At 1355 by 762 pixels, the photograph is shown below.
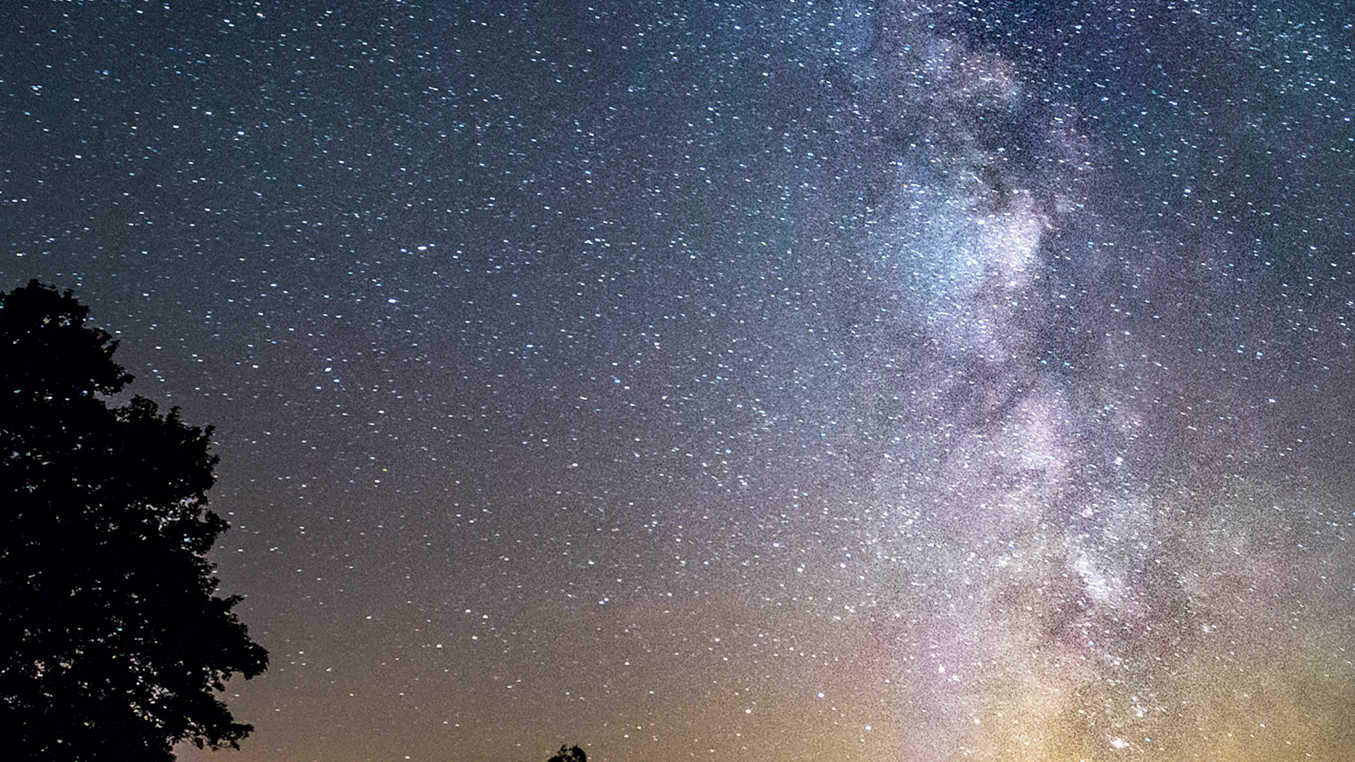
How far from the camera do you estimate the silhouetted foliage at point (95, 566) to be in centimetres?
838

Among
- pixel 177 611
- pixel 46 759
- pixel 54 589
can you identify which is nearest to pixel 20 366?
pixel 54 589

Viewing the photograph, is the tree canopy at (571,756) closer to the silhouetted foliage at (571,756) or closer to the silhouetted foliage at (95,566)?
the silhouetted foliage at (571,756)

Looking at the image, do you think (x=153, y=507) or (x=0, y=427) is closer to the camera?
(x=0, y=427)

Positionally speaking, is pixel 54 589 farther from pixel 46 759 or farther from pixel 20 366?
Result: pixel 20 366

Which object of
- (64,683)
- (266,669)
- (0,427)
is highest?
(0,427)

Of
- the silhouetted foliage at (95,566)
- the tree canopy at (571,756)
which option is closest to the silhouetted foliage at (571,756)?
the tree canopy at (571,756)

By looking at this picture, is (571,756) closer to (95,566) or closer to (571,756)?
(571,756)

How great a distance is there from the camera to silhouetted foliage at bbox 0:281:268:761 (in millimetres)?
8383

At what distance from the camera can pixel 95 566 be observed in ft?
28.9

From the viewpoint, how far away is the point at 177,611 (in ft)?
30.1

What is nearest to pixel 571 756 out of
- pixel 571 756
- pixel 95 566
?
pixel 571 756

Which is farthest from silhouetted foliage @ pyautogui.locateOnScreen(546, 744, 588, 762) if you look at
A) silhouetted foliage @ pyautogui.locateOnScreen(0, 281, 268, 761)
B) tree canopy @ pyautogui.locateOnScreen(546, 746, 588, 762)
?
silhouetted foliage @ pyautogui.locateOnScreen(0, 281, 268, 761)

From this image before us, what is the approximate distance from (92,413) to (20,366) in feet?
2.34

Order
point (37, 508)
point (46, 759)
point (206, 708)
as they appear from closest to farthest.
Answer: point (46, 759), point (37, 508), point (206, 708)
